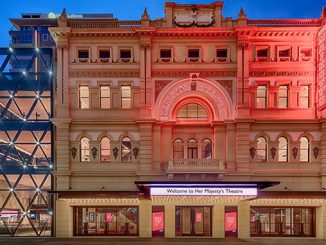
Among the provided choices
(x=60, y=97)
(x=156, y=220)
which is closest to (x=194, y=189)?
(x=156, y=220)

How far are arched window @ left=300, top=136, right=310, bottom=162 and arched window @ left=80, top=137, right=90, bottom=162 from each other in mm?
Result: 18398

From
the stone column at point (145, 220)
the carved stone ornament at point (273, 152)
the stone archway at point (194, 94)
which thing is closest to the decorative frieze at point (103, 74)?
the stone archway at point (194, 94)

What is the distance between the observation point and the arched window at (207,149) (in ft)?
99.6

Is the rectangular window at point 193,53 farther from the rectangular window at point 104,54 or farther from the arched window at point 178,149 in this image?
the arched window at point 178,149

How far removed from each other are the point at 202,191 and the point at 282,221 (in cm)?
943

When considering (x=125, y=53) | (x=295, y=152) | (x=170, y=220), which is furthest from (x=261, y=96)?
(x=170, y=220)

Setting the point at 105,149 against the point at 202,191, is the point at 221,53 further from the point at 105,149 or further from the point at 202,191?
the point at 105,149

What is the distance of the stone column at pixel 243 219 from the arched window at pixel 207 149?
15.8ft

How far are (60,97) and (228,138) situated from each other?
48.5 feet

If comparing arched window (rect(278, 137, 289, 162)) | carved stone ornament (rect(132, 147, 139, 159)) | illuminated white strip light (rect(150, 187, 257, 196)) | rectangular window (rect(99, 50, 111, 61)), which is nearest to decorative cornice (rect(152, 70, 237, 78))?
rectangular window (rect(99, 50, 111, 61))

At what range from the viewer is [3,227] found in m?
30.4

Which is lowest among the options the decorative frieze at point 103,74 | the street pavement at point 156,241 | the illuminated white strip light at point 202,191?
the street pavement at point 156,241

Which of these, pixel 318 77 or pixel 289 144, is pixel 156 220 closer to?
pixel 289 144

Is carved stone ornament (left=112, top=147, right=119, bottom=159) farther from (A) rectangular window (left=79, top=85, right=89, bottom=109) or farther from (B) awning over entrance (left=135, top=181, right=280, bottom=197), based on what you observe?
(B) awning over entrance (left=135, top=181, right=280, bottom=197)
